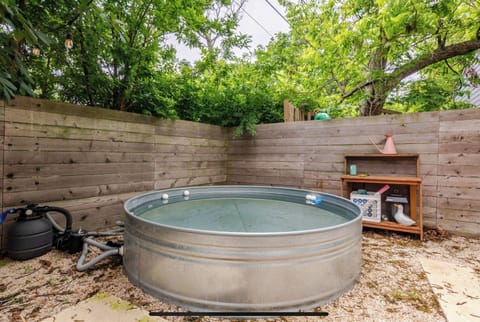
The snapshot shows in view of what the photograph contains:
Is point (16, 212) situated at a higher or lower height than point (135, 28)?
lower

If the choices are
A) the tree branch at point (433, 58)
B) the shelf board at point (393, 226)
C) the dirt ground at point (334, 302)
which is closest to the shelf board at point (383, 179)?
the shelf board at point (393, 226)

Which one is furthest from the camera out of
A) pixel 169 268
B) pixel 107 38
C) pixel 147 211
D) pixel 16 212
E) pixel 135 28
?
pixel 135 28

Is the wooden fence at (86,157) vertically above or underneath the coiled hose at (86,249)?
above

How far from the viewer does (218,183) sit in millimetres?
4484

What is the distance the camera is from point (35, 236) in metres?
2.04

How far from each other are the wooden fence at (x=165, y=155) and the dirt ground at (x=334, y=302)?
61 cm

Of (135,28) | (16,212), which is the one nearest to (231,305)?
(16,212)

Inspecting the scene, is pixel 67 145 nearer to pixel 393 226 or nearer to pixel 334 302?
pixel 334 302

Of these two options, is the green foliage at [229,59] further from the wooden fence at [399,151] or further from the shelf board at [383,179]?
the shelf board at [383,179]

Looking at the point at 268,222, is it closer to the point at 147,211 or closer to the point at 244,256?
the point at 244,256

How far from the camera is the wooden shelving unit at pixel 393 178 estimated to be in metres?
2.71

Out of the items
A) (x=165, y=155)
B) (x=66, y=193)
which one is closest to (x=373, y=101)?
(x=165, y=155)

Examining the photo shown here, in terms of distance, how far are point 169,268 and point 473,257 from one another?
278cm

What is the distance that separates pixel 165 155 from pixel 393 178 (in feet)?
10.3
